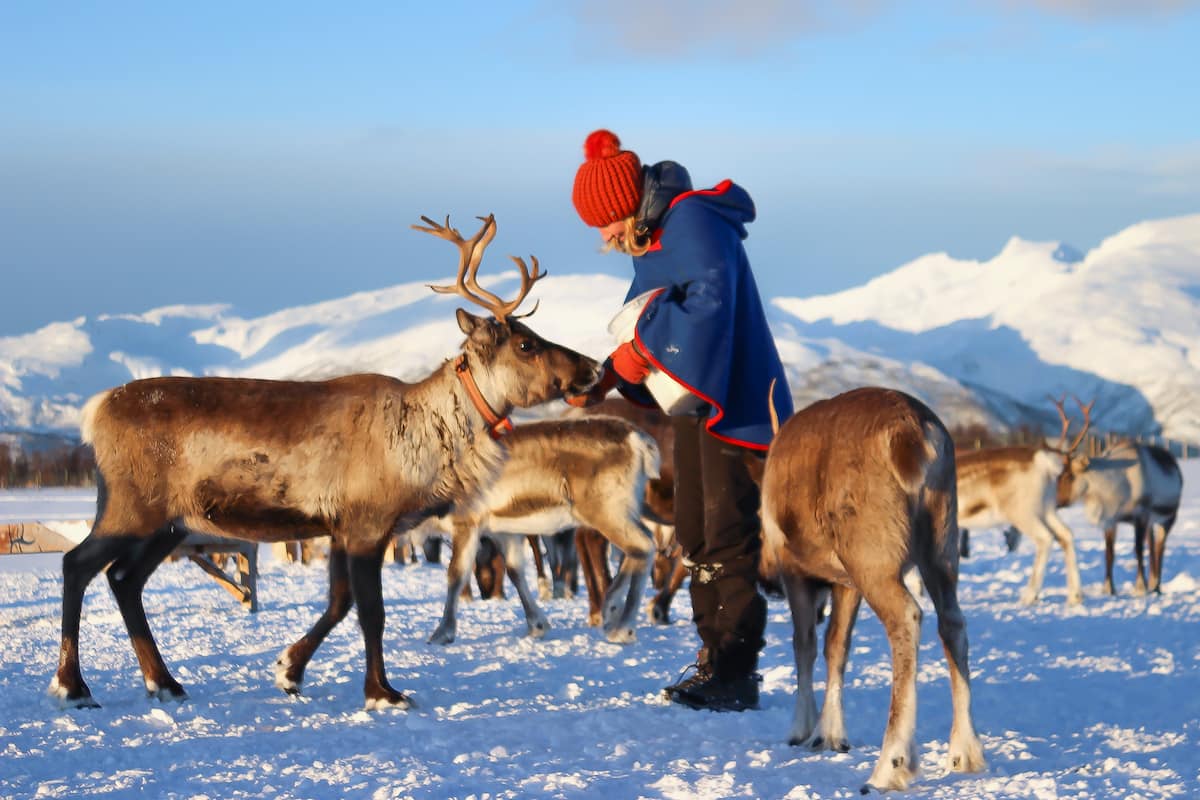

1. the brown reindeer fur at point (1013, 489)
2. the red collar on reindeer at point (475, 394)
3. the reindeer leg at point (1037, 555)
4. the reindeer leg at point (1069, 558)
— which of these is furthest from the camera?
the brown reindeer fur at point (1013, 489)

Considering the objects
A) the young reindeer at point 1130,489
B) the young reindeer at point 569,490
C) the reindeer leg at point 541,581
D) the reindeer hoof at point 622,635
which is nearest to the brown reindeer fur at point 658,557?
the young reindeer at point 569,490

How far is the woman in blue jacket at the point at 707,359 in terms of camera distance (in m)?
5.75

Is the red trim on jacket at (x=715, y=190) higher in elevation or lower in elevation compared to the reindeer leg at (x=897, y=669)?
higher

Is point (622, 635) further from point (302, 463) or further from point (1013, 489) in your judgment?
point (1013, 489)

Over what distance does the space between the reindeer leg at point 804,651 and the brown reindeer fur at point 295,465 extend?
1.94m

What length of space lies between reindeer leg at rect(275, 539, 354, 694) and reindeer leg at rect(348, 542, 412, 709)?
20cm

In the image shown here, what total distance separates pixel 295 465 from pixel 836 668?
9.33ft

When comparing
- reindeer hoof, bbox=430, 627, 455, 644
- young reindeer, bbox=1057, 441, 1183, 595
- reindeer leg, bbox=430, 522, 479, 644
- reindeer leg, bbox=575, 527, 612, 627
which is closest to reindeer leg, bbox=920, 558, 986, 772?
reindeer hoof, bbox=430, 627, 455, 644

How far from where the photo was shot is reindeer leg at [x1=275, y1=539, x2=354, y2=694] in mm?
6594

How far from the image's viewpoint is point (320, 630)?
265 inches

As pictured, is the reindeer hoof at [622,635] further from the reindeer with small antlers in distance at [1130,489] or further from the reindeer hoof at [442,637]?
the reindeer with small antlers in distance at [1130,489]

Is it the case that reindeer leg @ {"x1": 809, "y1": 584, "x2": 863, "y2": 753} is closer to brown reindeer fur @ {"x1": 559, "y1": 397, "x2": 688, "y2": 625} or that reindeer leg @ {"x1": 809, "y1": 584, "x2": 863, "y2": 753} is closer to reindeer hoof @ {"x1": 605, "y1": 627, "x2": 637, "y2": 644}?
reindeer hoof @ {"x1": 605, "y1": 627, "x2": 637, "y2": 644}

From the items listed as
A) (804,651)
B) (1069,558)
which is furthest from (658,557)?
(804,651)

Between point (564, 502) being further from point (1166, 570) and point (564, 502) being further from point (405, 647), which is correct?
point (1166, 570)
